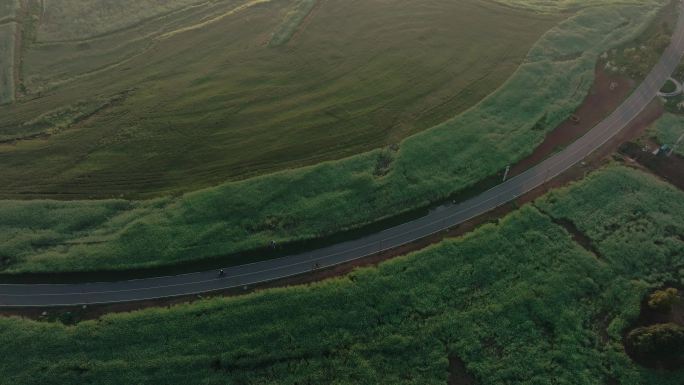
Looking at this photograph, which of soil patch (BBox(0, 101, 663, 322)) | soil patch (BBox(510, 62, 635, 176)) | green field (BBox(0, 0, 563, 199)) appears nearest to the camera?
soil patch (BBox(0, 101, 663, 322))

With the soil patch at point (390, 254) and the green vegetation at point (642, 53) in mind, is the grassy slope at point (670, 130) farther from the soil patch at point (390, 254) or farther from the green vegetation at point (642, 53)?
the green vegetation at point (642, 53)

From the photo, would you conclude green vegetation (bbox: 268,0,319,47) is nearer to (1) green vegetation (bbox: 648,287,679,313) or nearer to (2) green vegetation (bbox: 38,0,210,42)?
(2) green vegetation (bbox: 38,0,210,42)

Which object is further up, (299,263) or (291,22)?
(291,22)

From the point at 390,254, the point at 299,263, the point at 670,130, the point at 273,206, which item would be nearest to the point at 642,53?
the point at 670,130

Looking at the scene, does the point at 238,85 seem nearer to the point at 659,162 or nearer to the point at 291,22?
the point at 291,22

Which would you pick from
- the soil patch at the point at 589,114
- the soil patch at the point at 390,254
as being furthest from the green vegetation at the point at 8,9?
the soil patch at the point at 589,114

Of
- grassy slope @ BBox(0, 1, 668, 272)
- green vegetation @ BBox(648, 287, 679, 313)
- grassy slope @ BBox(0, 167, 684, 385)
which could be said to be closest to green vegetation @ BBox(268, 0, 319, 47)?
grassy slope @ BBox(0, 1, 668, 272)
